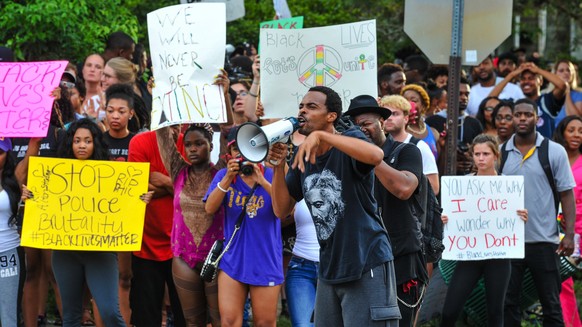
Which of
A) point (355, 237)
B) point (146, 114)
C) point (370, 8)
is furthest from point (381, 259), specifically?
point (370, 8)

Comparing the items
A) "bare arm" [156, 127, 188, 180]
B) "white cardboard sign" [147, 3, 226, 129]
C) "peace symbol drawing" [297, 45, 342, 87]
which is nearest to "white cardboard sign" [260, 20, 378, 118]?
"peace symbol drawing" [297, 45, 342, 87]

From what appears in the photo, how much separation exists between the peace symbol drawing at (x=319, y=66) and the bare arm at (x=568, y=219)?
2.22 m

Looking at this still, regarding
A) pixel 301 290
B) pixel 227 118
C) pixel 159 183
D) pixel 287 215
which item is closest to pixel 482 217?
pixel 301 290

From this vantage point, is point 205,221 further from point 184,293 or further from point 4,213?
point 4,213

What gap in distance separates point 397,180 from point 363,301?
0.86 m

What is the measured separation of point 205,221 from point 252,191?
0.52 m

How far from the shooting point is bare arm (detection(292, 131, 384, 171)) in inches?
232

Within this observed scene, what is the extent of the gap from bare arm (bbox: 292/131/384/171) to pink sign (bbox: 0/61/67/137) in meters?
3.05

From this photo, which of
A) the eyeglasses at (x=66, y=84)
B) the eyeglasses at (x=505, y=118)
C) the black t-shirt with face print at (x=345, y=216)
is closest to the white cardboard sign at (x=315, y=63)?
the eyeglasses at (x=66, y=84)

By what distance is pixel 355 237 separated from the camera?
6.38 metres

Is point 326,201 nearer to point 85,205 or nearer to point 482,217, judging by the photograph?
point 85,205

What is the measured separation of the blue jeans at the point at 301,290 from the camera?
815 cm

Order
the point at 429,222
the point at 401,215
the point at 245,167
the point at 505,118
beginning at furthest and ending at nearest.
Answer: the point at 505,118 → the point at 245,167 → the point at 429,222 → the point at 401,215

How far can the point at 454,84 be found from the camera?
9.92 m
